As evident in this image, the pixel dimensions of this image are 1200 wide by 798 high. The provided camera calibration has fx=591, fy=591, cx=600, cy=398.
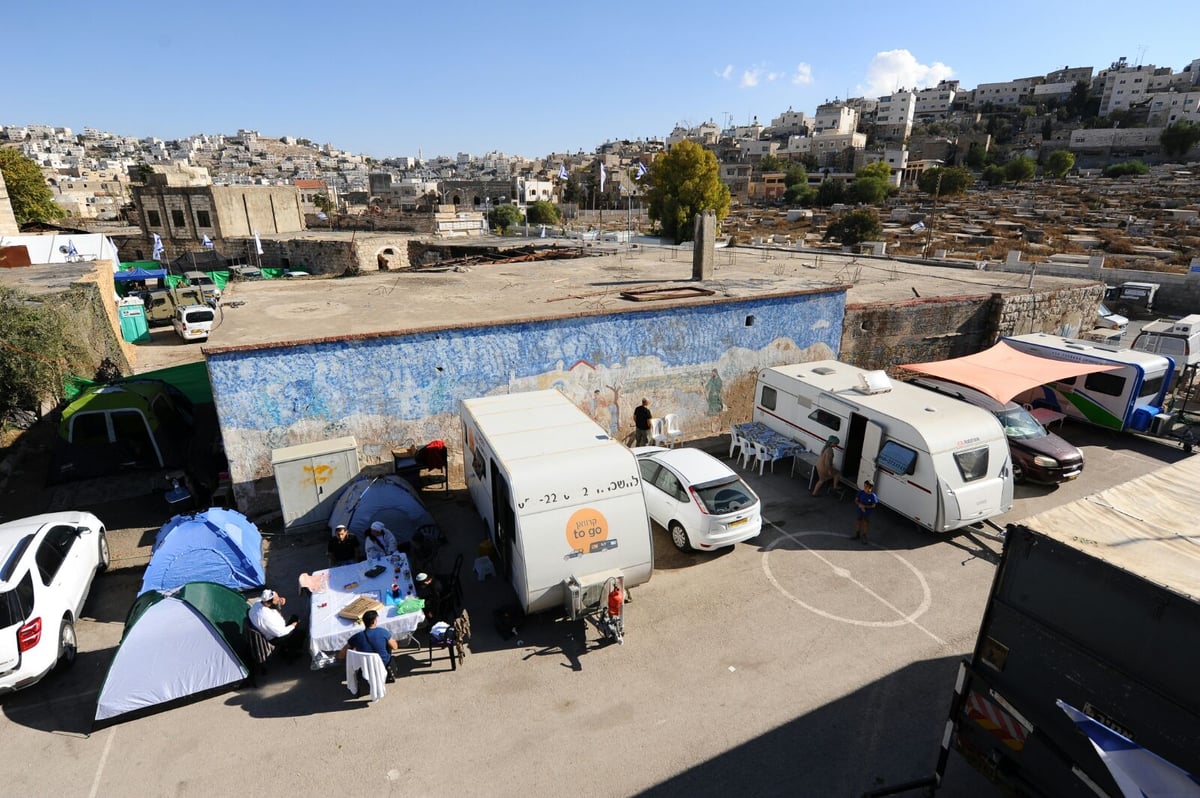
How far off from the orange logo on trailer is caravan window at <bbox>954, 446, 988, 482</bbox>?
21.1ft

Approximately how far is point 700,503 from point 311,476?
684 cm

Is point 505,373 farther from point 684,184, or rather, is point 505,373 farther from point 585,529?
point 684,184

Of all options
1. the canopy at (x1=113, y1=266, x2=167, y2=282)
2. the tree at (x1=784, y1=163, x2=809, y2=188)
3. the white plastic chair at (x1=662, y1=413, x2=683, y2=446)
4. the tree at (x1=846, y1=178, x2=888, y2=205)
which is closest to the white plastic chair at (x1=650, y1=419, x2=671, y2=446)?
the white plastic chair at (x1=662, y1=413, x2=683, y2=446)

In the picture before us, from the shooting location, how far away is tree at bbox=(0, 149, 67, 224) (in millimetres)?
46969

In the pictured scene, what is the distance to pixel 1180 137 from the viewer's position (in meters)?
112

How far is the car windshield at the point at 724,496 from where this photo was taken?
9.70 meters

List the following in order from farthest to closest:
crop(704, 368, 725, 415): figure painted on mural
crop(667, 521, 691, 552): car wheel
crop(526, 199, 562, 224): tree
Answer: crop(526, 199, 562, 224): tree
crop(704, 368, 725, 415): figure painted on mural
crop(667, 521, 691, 552): car wheel

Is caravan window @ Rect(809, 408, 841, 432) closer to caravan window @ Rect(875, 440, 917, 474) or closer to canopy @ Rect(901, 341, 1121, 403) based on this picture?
caravan window @ Rect(875, 440, 917, 474)

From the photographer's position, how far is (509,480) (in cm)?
780

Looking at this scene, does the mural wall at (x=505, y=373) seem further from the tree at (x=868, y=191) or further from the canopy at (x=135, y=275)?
the tree at (x=868, y=191)

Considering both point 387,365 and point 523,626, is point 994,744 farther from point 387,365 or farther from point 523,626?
point 387,365

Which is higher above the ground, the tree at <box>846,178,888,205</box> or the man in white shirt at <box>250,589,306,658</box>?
the tree at <box>846,178,888,205</box>

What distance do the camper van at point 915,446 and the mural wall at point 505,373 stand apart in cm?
301

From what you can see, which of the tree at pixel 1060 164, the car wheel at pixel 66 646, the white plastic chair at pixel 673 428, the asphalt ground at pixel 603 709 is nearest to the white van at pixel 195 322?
the asphalt ground at pixel 603 709
